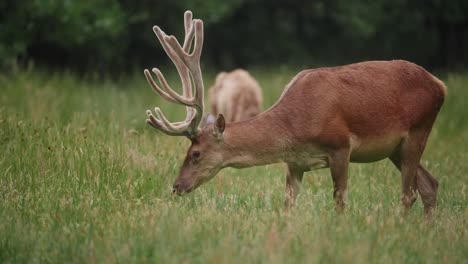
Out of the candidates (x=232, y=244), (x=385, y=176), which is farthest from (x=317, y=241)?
(x=385, y=176)

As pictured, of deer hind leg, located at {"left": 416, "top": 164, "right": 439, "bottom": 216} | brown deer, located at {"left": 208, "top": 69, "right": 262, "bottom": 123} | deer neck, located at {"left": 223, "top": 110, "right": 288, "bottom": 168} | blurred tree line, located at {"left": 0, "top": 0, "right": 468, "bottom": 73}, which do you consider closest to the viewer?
deer neck, located at {"left": 223, "top": 110, "right": 288, "bottom": 168}

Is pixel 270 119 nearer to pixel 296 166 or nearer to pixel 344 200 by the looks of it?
pixel 296 166

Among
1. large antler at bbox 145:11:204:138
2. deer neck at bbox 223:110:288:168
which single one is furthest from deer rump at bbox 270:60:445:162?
large antler at bbox 145:11:204:138

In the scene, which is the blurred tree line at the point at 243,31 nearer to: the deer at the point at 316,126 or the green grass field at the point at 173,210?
the green grass field at the point at 173,210

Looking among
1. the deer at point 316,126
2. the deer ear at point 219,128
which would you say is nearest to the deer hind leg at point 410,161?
the deer at point 316,126

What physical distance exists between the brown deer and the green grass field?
2.57 meters

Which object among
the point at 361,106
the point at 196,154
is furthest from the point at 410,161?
the point at 196,154

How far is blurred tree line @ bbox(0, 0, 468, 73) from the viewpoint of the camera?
1759cm

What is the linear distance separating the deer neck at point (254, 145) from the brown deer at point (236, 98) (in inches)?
211

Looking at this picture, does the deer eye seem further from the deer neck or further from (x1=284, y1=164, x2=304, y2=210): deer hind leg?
(x1=284, y1=164, x2=304, y2=210): deer hind leg

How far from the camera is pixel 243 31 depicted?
24.3 m

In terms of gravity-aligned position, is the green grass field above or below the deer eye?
below

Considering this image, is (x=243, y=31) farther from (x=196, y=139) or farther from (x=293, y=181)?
(x=196, y=139)

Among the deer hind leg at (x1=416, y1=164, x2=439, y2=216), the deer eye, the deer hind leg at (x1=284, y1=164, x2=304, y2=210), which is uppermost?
the deer eye
